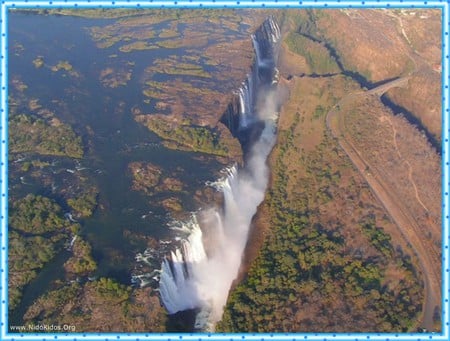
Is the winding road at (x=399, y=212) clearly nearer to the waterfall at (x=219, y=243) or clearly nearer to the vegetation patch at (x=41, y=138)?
the waterfall at (x=219, y=243)

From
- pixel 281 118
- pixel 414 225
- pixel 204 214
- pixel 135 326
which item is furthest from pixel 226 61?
pixel 135 326

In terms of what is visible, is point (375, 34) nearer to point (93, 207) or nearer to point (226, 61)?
point (226, 61)

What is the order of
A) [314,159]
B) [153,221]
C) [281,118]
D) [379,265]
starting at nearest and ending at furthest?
1. [379,265]
2. [153,221]
3. [314,159]
4. [281,118]

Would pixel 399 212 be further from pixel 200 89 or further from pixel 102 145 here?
pixel 102 145

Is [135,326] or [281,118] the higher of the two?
[281,118]

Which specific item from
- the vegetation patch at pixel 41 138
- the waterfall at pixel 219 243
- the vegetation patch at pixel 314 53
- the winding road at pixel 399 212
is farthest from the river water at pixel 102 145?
the vegetation patch at pixel 314 53

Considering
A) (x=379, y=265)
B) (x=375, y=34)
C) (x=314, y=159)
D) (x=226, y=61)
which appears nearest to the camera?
(x=379, y=265)

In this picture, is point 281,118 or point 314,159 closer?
point 314,159

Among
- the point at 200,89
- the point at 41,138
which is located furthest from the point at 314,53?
the point at 41,138

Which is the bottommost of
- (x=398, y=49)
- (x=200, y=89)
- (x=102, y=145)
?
(x=102, y=145)
